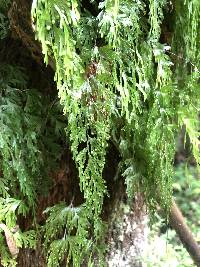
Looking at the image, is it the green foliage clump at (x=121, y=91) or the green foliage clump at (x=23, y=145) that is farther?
the green foliage clump at (x=23, y=145)

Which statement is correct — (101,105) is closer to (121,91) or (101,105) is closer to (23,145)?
(121,91)

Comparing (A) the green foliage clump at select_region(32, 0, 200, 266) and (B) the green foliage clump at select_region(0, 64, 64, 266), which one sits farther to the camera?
(B) the green foliage clump at select_region(0, 64, 64, 266)

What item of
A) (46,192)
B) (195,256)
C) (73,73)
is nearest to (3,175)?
(46,192)

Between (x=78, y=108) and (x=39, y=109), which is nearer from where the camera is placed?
(x=78, y=108)

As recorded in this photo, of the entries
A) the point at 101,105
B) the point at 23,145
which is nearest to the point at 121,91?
the point at 101,105

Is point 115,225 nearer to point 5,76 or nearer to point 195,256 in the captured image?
point 195,256

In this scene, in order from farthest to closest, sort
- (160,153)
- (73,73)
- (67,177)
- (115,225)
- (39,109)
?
1. (115,225)
2. (67,177)
3. (39,109)
4. (160,153)
5. (73,73)

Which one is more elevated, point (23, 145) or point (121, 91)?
point (121, 91)

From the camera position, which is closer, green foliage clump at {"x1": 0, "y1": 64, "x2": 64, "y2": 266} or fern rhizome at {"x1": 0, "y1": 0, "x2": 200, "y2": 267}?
fern rhizome at {"x1": 0, "y1": 0, "x2": 200, "y2": 267}
